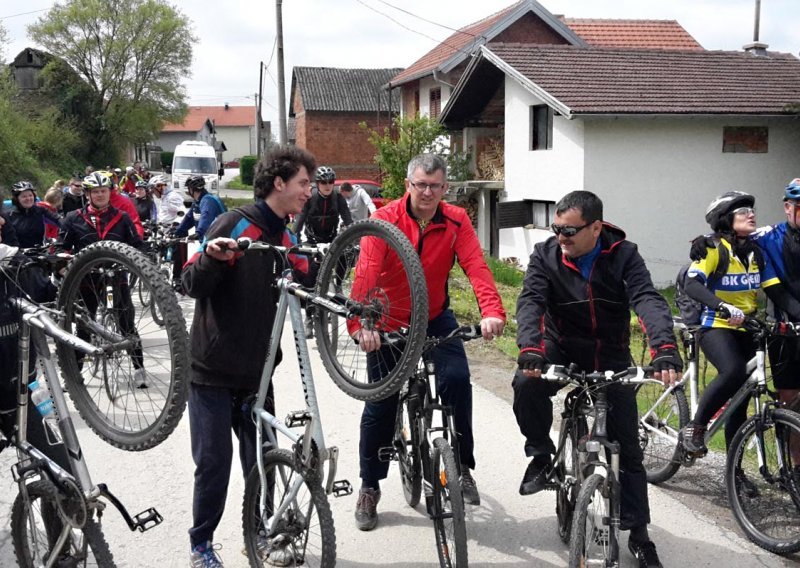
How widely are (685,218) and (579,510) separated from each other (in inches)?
769

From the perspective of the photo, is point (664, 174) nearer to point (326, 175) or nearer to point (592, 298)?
point (326, 175)

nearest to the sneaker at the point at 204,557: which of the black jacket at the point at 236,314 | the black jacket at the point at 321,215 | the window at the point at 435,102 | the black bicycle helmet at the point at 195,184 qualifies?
the black jacket at the point at 236,314

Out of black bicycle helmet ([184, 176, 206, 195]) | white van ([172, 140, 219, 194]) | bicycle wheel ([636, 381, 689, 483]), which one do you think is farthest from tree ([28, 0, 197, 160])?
bicycle wheel ([636, 381, 689, 483])

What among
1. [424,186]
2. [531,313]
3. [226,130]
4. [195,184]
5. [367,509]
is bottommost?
[367,509]

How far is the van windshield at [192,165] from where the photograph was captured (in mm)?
43312

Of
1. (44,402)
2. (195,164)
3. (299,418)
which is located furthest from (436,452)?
(195,164)

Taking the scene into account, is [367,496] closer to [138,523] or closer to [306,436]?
[306,436]

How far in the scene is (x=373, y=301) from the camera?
408 centimetres

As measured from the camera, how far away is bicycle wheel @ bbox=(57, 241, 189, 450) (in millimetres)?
3260

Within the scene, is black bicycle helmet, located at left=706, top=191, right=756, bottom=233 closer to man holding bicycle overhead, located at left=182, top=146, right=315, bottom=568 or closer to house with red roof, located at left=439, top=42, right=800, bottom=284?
man holding bicycle overhead, located at left=182, top=146, right=315, bottom=568

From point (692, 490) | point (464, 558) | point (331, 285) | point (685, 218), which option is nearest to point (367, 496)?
point (464, 558)

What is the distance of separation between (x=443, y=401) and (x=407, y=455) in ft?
1.29

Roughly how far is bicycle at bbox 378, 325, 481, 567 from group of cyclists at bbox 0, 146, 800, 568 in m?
0.17

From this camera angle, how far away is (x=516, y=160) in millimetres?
24266
